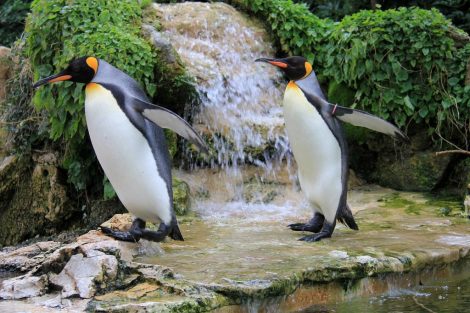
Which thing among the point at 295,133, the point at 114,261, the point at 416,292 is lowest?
the point at 416,292

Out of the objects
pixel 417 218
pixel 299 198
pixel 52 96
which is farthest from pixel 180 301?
pixel 52 96

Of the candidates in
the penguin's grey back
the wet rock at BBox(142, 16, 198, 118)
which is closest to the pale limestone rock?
the penguin's grey back

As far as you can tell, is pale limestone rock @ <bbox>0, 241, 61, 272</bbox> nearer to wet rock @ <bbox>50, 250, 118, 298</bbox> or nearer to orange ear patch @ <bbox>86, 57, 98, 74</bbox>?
wet rock @ <bbox>50, 250, 118, 298</bbox>

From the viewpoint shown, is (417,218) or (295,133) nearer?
(295,133)

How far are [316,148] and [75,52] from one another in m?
3.03

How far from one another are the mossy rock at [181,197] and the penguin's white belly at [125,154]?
167 centimetres

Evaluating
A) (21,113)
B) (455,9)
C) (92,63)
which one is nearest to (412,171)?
(92,63)

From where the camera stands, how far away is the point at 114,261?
4020 millimetres

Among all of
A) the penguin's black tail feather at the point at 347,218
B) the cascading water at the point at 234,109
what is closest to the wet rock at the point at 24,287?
the penguin's black tail feather at the point at 347,218

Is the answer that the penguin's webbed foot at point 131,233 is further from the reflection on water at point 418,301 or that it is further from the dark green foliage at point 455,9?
the dark green foliage at point 455,9

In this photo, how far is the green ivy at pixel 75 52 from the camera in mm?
7234

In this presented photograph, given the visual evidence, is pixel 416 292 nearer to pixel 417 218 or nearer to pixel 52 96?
pixel 417 218

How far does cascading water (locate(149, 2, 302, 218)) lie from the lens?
7.27m

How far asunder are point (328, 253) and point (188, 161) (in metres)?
3.05
